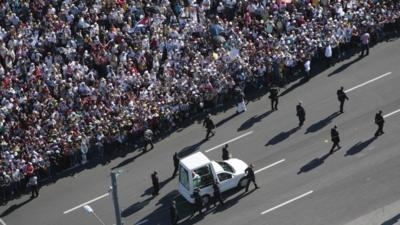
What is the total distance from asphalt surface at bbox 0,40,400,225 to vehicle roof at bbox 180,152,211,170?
76.8 inches

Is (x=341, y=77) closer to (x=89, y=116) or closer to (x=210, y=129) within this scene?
(x=210, y=129)

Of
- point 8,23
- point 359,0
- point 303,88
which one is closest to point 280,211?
point 303,88

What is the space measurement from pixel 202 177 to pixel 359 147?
733 cm

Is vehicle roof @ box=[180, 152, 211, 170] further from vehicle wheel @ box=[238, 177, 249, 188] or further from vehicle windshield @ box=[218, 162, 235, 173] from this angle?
vehicle wheel @ box=[238, 177, 249, 188]

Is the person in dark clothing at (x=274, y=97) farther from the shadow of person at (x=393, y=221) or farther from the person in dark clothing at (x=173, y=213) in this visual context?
the shadow of person at (x=393, y=221)

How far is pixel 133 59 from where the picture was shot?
44219 millimetres

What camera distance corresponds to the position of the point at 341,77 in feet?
141

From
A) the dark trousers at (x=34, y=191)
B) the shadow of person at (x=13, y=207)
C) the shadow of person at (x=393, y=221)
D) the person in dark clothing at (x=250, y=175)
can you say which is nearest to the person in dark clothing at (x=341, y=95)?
the person in dark clothing at (x=250, y=175)

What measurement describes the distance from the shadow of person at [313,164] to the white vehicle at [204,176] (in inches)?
102

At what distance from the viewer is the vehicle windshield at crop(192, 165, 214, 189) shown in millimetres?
35281

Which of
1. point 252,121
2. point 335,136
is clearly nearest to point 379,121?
point 335,136

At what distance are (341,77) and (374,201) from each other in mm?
10430

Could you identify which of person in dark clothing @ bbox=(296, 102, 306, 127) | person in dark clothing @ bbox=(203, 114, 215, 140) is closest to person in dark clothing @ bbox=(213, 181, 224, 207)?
person in dark clothing @ bbox=(203, 114, 215, 140)

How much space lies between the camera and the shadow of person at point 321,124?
39.5m
